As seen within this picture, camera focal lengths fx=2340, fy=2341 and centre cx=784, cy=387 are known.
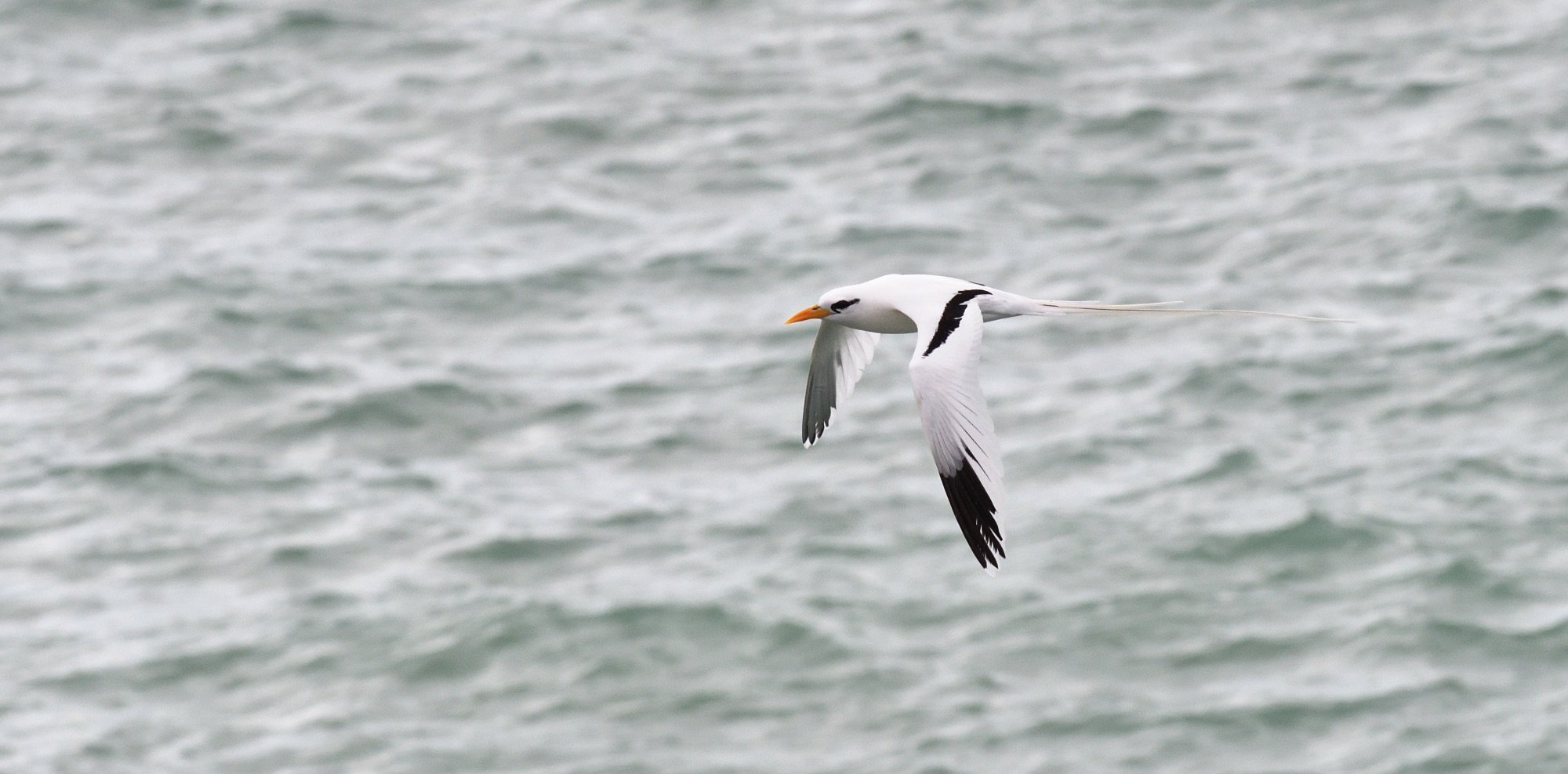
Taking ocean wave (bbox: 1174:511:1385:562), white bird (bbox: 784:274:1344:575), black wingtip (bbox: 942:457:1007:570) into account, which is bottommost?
ocean wave (bbox: 1174:511:1385:562)

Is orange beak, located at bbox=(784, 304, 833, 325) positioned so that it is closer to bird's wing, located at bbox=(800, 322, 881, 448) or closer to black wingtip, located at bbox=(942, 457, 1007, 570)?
black wingtip, located at bbox=(942, 457, 1007, 570)

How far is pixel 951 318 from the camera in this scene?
886cm

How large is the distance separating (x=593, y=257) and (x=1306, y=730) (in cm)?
1175

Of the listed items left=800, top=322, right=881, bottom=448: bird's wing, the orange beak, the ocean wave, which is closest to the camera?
the orange beak

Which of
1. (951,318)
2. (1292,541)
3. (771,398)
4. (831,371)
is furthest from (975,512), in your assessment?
(771,398)

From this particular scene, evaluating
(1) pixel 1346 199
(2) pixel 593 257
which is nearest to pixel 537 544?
(2) pixel 593 257

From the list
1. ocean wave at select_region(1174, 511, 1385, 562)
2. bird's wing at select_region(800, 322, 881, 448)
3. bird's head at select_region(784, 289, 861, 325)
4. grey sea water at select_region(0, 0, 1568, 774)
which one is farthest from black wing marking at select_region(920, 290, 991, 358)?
ocean wave at select_region(1174, 511, 1385, 562)

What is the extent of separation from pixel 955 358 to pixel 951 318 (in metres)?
0.31

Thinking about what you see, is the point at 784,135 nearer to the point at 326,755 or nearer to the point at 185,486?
the point at 185,486

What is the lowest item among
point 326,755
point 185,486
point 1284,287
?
point 326,755

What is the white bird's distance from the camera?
8.43m

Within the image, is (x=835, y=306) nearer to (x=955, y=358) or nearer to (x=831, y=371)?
(x=955, y=358)

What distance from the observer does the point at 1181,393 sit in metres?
26.9

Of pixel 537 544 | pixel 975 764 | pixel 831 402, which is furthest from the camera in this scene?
pixel 537 544
